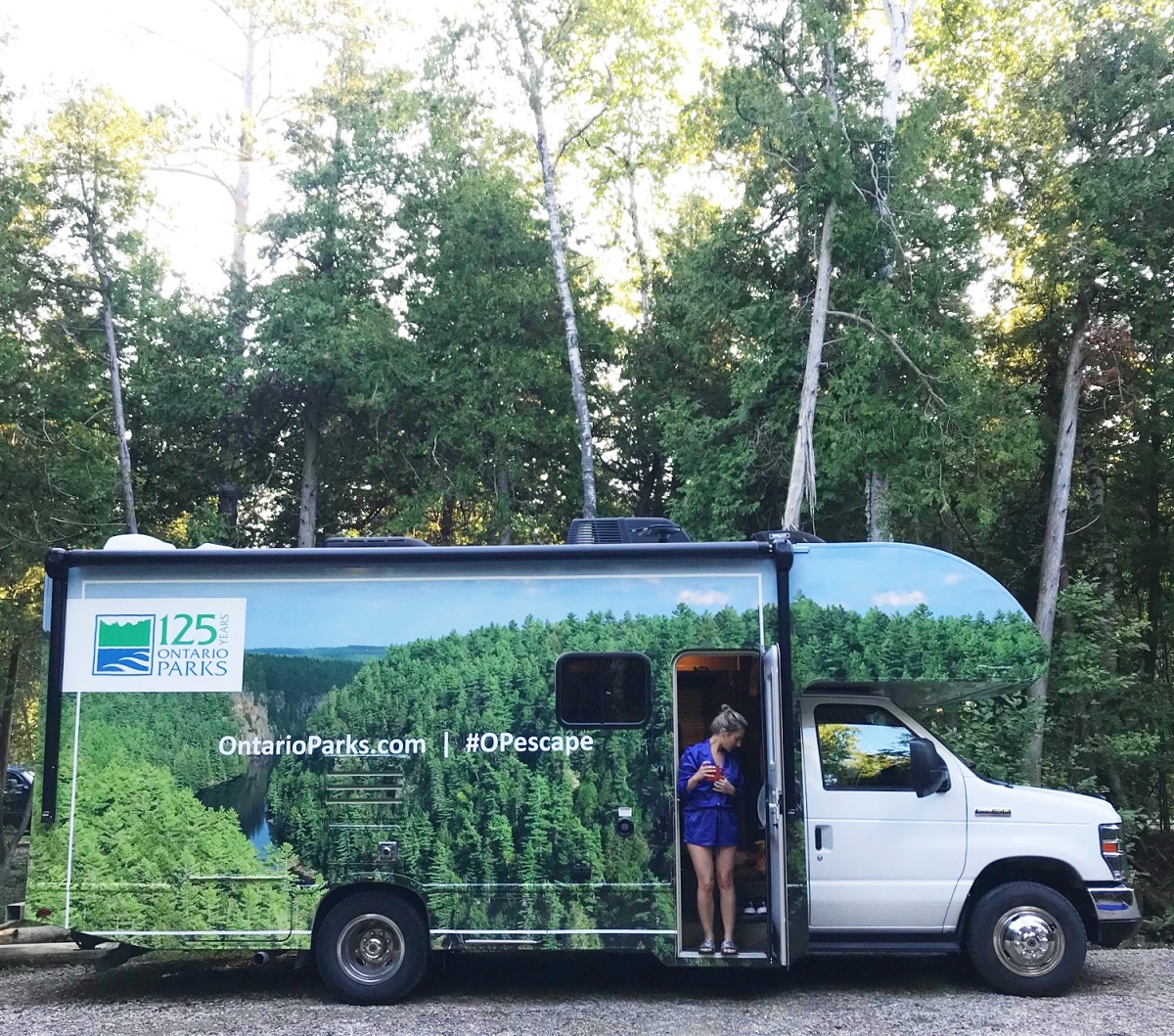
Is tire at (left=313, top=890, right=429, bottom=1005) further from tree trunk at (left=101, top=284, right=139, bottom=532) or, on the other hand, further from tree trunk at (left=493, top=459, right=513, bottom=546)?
tree trunk at (left=493, top=459, right=513, bottom=546)

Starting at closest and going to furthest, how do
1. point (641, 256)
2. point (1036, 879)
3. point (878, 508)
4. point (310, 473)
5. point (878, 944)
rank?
point (878, 944)
point (1036, 879)
point (878, 508)
point (310, 473)
point (641, 256)

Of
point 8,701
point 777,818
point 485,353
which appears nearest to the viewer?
point 777,818

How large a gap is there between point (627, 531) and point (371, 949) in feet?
11.0

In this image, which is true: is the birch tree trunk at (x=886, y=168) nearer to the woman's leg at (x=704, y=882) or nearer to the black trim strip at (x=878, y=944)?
the black trim strip at (x=878, y=944)

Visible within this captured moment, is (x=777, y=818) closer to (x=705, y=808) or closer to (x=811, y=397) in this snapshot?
(x=705, y=808)

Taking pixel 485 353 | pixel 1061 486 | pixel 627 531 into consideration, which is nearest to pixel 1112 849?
pixel 627 531

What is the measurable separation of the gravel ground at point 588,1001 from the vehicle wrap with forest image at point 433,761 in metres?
0.51

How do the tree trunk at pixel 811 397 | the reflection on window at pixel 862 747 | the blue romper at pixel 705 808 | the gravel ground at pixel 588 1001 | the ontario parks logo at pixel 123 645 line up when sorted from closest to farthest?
the gravel ground at pixel 588 1001 → the blue romper at pixel 705 808 → the ontario parks logo at pixel 123 645 → the reflection on window at pixel 862 747 → the tree trunk at pixel 811 397

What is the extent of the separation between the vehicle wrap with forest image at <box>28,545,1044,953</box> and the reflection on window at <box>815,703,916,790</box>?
50 centimetres

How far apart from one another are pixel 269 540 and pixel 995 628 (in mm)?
20102

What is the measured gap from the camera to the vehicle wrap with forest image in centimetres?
776

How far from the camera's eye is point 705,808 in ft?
25.9

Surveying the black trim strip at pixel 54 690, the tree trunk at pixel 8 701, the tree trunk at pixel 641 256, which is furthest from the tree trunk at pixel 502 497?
the black trim strip at pixel 54 690

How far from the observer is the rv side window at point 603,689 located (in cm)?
789
